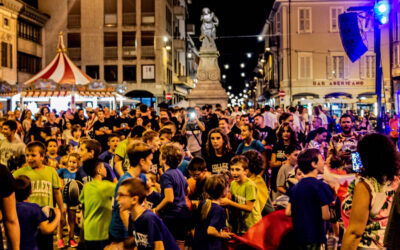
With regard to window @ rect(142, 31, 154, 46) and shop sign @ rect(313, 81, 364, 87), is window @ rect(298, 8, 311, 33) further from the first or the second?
window @ rect(142, 31, 154, 46)

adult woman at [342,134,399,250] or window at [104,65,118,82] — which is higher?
window at [104,65,118,82]

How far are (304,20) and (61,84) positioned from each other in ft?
85.0

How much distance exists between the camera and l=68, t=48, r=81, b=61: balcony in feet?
150

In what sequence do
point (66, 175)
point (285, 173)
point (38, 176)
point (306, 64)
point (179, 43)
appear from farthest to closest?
point (179, 43) → point (306, 64) → point (66, 175) → point (285, 173) → point (38, 176)

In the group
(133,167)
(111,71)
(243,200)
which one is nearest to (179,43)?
(111,71)

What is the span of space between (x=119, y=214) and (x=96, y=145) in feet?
4.92

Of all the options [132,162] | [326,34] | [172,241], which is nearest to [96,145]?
[132,162]

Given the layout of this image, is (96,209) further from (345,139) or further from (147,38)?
(147,38)

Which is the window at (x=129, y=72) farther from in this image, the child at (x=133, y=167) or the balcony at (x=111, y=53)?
the child at (x=133, y=167)

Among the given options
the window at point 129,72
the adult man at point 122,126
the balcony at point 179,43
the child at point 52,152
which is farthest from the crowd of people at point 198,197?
the balcony at point 179,43

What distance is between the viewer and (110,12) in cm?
4603

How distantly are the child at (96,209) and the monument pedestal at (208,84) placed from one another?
1912 centimetres

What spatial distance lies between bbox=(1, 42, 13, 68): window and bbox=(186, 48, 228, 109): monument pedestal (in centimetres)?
1673

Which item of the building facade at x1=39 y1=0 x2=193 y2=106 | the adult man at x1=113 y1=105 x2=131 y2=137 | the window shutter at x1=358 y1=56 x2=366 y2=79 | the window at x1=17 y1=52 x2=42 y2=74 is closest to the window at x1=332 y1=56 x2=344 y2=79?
the window shutter at x1=358 y1=56 x2=366 y2=79
